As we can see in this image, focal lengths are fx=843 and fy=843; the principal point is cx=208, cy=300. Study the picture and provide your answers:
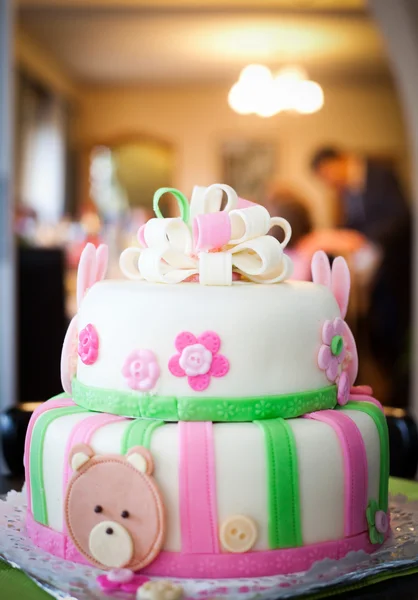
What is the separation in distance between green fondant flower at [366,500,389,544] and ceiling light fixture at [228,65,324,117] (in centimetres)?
668

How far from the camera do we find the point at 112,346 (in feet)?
4.49

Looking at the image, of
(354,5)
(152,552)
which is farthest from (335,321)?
(354,5)

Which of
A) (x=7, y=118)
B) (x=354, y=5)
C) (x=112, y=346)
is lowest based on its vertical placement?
(x=112, y=346)

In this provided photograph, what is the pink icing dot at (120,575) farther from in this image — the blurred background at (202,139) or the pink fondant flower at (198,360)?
the blurred background at (202,139)

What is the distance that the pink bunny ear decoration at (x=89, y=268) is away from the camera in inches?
60.1

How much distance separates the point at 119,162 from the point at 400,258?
5974 millimetres

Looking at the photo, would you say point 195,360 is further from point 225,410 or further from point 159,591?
point 159,591

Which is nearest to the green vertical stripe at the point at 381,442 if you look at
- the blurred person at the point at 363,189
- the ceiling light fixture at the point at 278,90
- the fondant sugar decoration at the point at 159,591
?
the fondant sugar decoration at the point at 159,591

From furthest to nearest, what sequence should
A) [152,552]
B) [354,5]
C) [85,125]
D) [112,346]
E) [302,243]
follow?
[85,125] < [354,5] < [302,243] < [112,346] < [152,552]

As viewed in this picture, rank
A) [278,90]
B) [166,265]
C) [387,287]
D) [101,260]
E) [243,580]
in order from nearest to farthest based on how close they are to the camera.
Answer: [243,580] < [166,265] < [101,260] < [387,287] < [278,90]

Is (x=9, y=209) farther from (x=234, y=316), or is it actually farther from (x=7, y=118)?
(x=234, y=316)

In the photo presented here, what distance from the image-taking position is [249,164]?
1097 cm

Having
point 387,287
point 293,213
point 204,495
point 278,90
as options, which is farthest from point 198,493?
point 278,90

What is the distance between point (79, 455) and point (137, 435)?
90 mm
